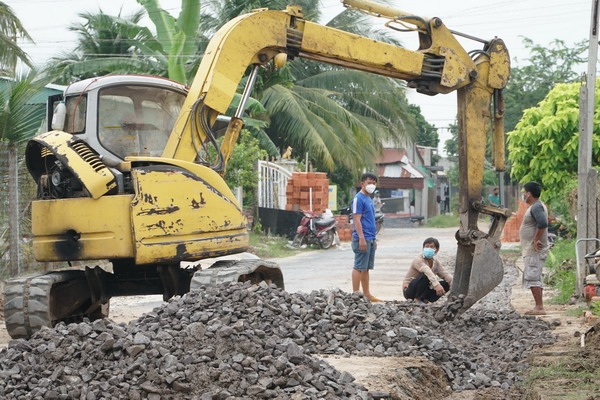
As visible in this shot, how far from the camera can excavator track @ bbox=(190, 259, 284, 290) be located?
9984 millimetres

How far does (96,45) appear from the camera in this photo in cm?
3309

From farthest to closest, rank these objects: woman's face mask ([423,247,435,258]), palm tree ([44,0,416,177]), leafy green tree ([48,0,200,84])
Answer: palm tree ([44,0,416,177]), leafy green tree ([48,0,200,84]), woman's face mask ([423,247,435,258])

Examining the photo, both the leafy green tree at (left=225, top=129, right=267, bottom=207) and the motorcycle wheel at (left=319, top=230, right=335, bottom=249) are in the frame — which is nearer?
the leafy green tree at (left=225, top=129, right=267, bottom=207)

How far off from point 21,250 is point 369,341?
340 inches

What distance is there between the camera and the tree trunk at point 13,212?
51.4 ft

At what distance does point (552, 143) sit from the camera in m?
23.0

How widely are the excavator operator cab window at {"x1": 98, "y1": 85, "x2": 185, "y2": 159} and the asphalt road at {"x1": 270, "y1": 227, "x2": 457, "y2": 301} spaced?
556 centimetres

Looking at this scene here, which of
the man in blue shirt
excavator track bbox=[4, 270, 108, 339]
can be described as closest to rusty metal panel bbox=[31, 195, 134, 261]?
excavator track bbox=[4, 270, 108, 339]

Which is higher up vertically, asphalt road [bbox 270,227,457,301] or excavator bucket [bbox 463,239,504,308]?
excavator bucket [bbox 463,239,504,308]

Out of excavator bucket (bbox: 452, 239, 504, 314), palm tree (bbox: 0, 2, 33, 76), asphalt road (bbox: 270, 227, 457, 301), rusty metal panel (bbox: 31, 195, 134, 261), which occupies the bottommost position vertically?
asphalt road (bbox: 270, 227, 457, 301)

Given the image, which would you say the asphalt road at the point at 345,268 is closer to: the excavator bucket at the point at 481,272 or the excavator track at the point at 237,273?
the excavator bucket at the point at 481,272

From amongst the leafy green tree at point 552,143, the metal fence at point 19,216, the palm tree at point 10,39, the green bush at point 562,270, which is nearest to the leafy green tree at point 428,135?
the leafy green tree at point 552,143

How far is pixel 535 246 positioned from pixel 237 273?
176 inches

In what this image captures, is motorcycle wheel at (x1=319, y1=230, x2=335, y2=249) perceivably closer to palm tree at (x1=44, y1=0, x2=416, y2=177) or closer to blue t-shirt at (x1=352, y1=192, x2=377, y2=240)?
palm tree at (x1=44, y1=0, x2=416, y2=177)
